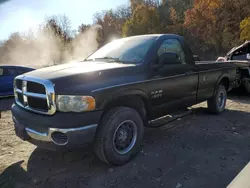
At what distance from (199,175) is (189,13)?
3210 centimetres

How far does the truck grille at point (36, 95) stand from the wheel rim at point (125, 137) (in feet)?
3.30

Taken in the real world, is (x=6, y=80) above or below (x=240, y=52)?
below

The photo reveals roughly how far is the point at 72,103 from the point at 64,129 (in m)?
0.33

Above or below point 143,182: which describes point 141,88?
above

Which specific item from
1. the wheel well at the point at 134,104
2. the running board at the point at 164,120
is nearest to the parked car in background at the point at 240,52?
the running board at the point at 164,120

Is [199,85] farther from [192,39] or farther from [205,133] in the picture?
[192,39]

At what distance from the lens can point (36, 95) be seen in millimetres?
3322

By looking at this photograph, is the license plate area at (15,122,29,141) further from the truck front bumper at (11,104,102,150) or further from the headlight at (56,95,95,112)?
the headlight at (56,95,95,112)

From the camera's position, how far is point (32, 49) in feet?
145

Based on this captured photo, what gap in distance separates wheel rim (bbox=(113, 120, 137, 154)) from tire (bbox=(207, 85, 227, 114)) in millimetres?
3020

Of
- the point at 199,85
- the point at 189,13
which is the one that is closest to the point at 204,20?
the point at 189,13

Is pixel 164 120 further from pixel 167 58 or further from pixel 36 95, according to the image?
pixel 36 95

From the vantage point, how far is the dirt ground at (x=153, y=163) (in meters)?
3.22

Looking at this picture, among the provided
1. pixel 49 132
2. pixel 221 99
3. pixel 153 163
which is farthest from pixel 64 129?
pixel 221 99
